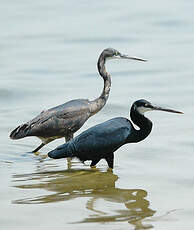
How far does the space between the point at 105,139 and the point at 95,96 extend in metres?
4.42

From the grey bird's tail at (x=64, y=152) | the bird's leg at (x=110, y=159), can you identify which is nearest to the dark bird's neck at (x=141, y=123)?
the bird's leg at (x=110, y=159)

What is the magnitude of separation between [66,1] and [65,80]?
24.8 feet

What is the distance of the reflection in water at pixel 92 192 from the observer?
8578 mm

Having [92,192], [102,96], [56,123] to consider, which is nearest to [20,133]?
[56,123]

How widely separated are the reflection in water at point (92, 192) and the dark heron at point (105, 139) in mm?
223

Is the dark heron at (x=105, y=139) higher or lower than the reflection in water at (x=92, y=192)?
higher

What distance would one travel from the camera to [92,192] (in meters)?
9.62

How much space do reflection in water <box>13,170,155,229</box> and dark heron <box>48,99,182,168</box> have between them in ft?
0.73

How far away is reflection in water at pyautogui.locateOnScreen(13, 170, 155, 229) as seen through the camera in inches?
338

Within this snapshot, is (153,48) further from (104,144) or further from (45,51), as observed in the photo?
(104,144)

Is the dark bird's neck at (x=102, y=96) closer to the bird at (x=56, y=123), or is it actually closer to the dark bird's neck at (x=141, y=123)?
the bird at (x=56, y=123)

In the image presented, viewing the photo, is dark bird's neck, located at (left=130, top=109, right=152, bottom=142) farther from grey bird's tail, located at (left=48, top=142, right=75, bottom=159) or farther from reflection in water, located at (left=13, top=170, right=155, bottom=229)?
grey bird's tail, located at (left=48, top=142, right=75, bottom=159)

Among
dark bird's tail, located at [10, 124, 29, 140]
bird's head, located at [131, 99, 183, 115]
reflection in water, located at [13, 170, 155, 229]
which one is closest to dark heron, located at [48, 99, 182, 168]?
bird's head, located at [131, 99, 183, 115]

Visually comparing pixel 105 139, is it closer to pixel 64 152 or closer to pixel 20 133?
pixel 64 152
